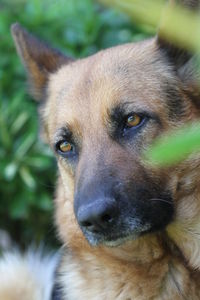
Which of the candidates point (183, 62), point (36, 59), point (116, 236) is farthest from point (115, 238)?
point (36, 59)

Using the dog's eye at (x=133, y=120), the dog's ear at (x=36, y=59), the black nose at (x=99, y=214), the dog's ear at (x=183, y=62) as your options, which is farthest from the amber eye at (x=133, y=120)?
the dog's ear at (x=36, y=59)

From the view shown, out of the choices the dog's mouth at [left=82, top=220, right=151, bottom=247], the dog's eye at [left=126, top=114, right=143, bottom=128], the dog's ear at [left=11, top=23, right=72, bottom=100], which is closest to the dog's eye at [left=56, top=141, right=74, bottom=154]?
the dog's eye at [left=126, top=114, right=143, bottom=128]

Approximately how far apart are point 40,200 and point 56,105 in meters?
1.68

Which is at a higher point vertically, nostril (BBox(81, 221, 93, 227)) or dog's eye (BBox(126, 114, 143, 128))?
dog's eye (BBox(126, 114, 143, 128))

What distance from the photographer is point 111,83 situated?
3.03 metres

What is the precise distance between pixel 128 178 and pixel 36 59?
1.44m

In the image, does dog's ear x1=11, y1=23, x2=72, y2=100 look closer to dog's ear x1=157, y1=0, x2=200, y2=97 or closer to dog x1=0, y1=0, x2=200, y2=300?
dog x1=0, y1=0, x2=200, y2=300

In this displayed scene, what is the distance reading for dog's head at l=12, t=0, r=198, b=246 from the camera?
264 cm

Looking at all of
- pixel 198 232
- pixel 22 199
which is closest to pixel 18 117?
pixel 22 199

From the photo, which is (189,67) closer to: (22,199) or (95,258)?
(95,258)

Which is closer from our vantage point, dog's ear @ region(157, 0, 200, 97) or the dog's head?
the dog's head

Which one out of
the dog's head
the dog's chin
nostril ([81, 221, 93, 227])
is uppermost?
the dog's head

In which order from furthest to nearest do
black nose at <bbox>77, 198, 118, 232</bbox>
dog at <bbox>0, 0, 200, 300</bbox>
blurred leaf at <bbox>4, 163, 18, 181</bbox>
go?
blurred leaf at <bbox>4, 163, 18, 181</bbox> < dog at <bbox>0, 0, 200, 300</bbox> < black nose at <bbox>77, 198, 118, 232</bbox>

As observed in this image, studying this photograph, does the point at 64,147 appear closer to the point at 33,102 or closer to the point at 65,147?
the point at 65,147
